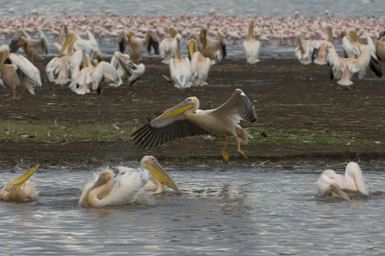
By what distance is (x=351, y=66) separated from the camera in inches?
747

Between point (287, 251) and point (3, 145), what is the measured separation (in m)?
5.74

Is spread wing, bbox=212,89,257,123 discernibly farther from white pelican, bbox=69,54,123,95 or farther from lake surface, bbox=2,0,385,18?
lake surface, bbox=2,0,385,18

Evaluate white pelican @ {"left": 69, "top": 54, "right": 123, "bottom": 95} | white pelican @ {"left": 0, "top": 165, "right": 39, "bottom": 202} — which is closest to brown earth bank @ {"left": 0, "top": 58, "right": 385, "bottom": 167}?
white pelican @ {"left": 69, "top": 54, "right": 123, "bottom": 95}

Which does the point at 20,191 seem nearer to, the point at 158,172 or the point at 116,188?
the point at 116,188

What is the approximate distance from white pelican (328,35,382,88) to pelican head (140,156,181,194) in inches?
397

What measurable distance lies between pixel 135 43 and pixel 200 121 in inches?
632

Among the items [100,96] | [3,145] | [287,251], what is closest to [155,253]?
[287,251]

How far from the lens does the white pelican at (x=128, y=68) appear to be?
19.1m

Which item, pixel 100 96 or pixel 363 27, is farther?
pixel 363 27

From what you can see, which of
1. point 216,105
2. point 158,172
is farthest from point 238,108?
point 216,105

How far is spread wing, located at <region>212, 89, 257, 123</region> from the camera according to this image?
10.0 m

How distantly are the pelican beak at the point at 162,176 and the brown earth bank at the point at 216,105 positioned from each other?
5.19 ft

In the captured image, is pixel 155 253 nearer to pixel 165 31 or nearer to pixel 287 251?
pixel 287 251

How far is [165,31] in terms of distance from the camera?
3972 centimetres
